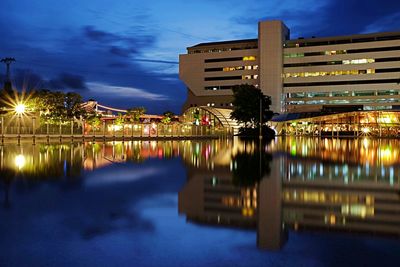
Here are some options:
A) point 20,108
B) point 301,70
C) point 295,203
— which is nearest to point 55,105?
point 20,108

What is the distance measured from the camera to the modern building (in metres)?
126

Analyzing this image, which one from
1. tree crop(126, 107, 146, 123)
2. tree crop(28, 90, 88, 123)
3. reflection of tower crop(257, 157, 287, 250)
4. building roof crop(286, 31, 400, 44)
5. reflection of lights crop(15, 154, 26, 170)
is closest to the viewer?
reflection of tower crop(257, 157, 287, 250)

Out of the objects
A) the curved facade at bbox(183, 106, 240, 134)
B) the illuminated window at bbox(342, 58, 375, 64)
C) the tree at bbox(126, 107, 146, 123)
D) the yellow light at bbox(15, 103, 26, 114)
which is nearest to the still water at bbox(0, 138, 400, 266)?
the yellow light at bbox(15, 103, 26, 114)

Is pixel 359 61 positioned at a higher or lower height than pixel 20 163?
higher

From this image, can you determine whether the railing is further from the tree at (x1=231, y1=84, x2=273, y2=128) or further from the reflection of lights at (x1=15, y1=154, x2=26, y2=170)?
the reflection of lights at (x1=15, y1=154, x2=26, y2=170)

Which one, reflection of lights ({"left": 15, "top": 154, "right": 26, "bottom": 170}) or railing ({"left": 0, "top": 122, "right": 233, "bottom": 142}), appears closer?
reflection of lights ({"left": 15, "top": 154, "right": 26, "bottom": 170})

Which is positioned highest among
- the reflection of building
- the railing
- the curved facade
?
the curved facade

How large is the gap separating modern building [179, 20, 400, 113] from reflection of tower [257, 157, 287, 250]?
119 meters

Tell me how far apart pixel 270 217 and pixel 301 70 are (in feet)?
430

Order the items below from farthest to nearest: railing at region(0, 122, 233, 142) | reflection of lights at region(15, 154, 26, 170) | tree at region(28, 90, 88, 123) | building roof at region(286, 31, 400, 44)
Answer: building roof at region(286, 31, 400, 44), tree at region(28, 90, 88, 123), railing at region(0, 122, 233, 142), reflection of lights at region(15, 154, 26, 170)

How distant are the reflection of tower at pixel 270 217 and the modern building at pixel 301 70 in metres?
119

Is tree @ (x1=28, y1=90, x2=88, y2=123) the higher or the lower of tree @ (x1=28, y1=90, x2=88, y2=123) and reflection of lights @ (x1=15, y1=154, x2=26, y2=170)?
the higher

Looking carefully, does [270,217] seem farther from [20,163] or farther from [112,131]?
[112,131]

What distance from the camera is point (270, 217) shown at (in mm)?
9508
